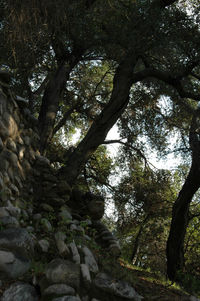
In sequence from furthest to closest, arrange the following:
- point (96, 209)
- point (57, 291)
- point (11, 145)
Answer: point (96, 209) < point (11, 145) < point (57, 291)

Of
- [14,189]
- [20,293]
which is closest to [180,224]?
[14,189]

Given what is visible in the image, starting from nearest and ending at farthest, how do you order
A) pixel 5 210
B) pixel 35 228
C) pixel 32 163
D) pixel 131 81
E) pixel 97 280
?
pixel 97 280 < pixel 5 210 < pixel 35 228 < pixel 32 163 < pixel 131 81

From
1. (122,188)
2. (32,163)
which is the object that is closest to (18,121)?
(32,163)

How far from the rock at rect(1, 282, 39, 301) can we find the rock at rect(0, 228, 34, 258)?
1.54 feet

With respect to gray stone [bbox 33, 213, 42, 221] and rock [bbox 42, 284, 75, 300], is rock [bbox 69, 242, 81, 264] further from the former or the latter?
gray stone [bbox 33, 213, 42, 221]

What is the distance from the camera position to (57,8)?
513cm

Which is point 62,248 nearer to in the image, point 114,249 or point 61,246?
point 61,246

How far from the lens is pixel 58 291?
2.89m

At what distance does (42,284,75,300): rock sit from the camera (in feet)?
9.34

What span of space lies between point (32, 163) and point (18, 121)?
105cm

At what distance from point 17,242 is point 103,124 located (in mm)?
5542

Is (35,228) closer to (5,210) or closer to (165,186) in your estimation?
(5,210)

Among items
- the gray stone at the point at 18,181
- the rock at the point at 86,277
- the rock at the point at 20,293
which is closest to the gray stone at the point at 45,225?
the gray stone at the point at 18,181

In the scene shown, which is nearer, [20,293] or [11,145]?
[20,293]
